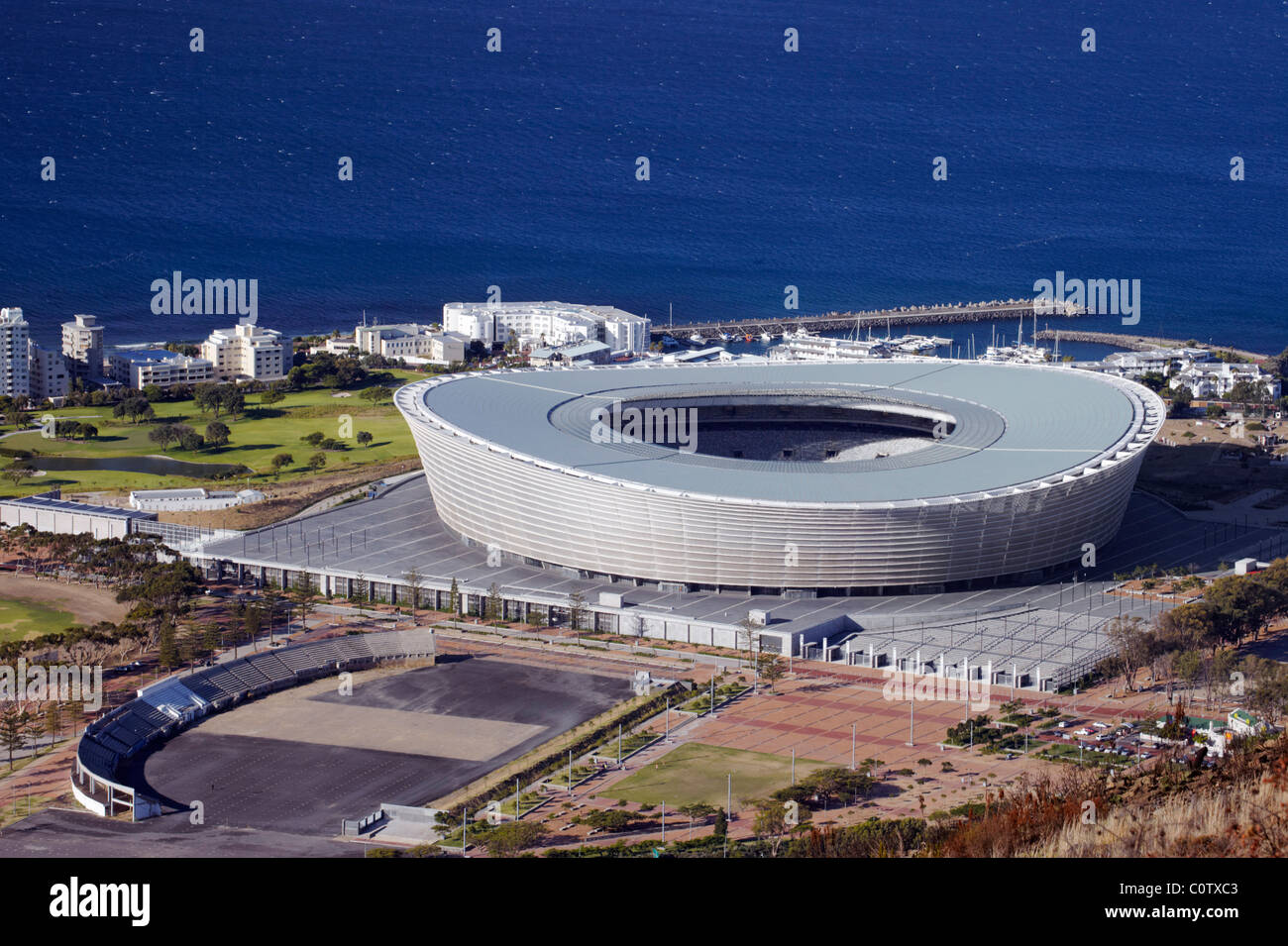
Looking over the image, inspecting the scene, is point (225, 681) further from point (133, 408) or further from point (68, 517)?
point (133, 408)

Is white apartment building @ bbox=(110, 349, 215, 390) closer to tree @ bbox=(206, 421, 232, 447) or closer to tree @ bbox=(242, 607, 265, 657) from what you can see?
tree @ bbox=(206, 421, 232, 447)

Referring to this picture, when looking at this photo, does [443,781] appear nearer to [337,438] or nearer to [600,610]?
[600,610]

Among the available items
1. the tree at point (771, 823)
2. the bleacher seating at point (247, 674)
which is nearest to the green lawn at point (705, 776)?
the tree at point (771, 823)

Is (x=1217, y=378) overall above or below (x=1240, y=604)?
above

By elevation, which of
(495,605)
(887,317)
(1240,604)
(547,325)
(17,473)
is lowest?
(495,605)

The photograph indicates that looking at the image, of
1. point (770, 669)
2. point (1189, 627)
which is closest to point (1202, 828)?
point (770, 669)
